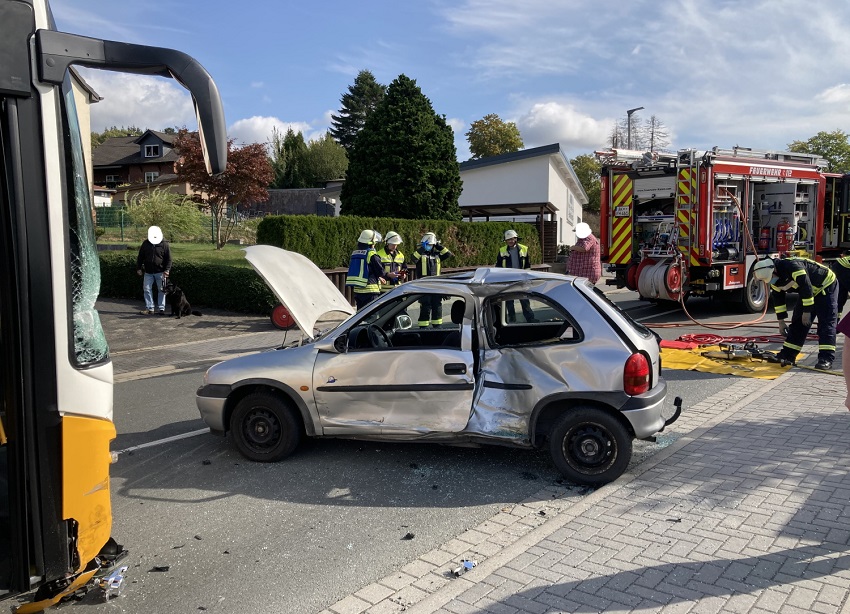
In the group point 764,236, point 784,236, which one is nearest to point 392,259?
point 764,236

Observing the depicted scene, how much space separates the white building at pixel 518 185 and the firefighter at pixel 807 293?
2258 cm

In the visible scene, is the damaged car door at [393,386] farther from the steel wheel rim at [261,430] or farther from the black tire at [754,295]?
the black tire at [754,295]

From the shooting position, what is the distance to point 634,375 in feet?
15.5

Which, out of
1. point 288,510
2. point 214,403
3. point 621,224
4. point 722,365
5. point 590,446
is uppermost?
point 621,224

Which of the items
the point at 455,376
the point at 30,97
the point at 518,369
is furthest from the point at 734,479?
the point at 30,97

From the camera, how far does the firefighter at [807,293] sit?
326 inches

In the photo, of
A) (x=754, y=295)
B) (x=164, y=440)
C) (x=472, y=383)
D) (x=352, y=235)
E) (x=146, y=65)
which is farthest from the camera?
(x=352, y=235)

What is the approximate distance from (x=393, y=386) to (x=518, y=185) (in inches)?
1137

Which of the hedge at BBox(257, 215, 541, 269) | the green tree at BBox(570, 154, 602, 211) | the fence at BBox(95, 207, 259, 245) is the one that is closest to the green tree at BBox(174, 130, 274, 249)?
the fence at BBox(95, 207, 259, 245)

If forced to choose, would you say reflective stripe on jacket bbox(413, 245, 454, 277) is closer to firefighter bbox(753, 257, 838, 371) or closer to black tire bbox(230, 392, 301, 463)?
firefighter bbox(753, 257, 838, 371)

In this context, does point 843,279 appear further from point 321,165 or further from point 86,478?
point 321,165

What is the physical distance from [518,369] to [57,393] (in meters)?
3.07

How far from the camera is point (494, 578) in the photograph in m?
→ 3.57

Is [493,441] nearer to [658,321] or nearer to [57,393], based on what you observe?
[57,393]
